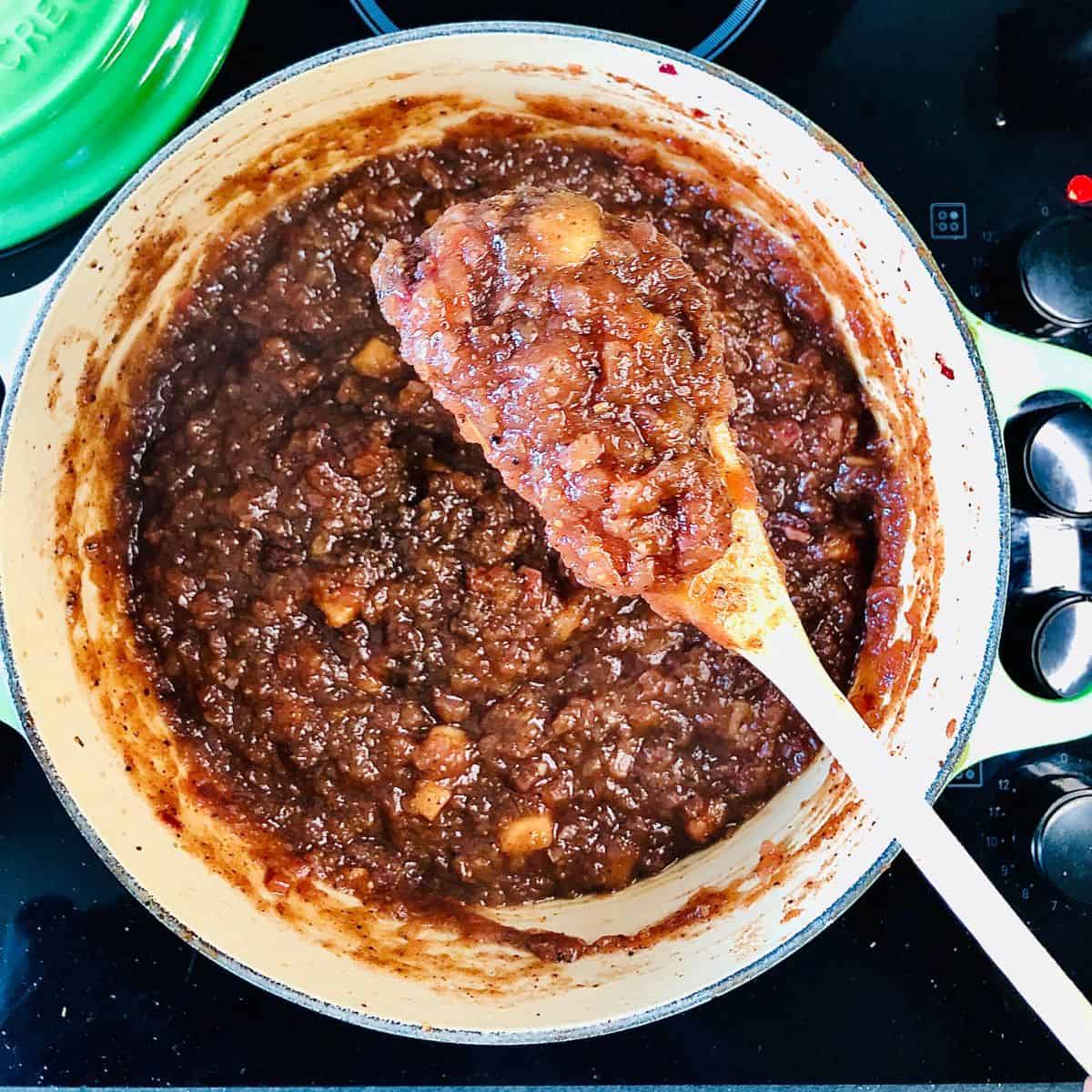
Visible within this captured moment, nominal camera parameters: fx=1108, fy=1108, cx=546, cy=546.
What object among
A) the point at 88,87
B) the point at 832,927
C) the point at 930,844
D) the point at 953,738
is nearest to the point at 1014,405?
the point at 953,738

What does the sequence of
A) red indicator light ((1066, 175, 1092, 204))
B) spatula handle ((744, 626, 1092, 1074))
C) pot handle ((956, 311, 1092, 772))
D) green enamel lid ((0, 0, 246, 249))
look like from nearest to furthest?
spatula handle ((744, 626, 1092, 1074))
pot handle ((956, 311, 1092, 772))
green enamel lid ((0, 0, 246, 249))
red indicator light ((1066, 175, 1092, 204))

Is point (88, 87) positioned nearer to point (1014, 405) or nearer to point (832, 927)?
point (1014, 405)

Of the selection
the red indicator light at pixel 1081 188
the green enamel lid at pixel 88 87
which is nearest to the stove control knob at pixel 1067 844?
the red indicator light at pixel 1081 188

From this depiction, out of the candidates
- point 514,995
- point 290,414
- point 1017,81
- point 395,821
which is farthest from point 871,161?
point 514,995

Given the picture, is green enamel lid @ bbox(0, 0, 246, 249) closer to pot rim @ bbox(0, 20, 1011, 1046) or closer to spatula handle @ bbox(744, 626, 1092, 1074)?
pot rim @ bbox(0, 20, 1011, 1046)

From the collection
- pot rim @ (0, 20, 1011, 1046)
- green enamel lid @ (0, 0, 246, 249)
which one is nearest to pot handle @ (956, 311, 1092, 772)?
pot rim @ (0, 20, 1011, 1046)

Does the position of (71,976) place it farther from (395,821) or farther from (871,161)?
(871,161)
